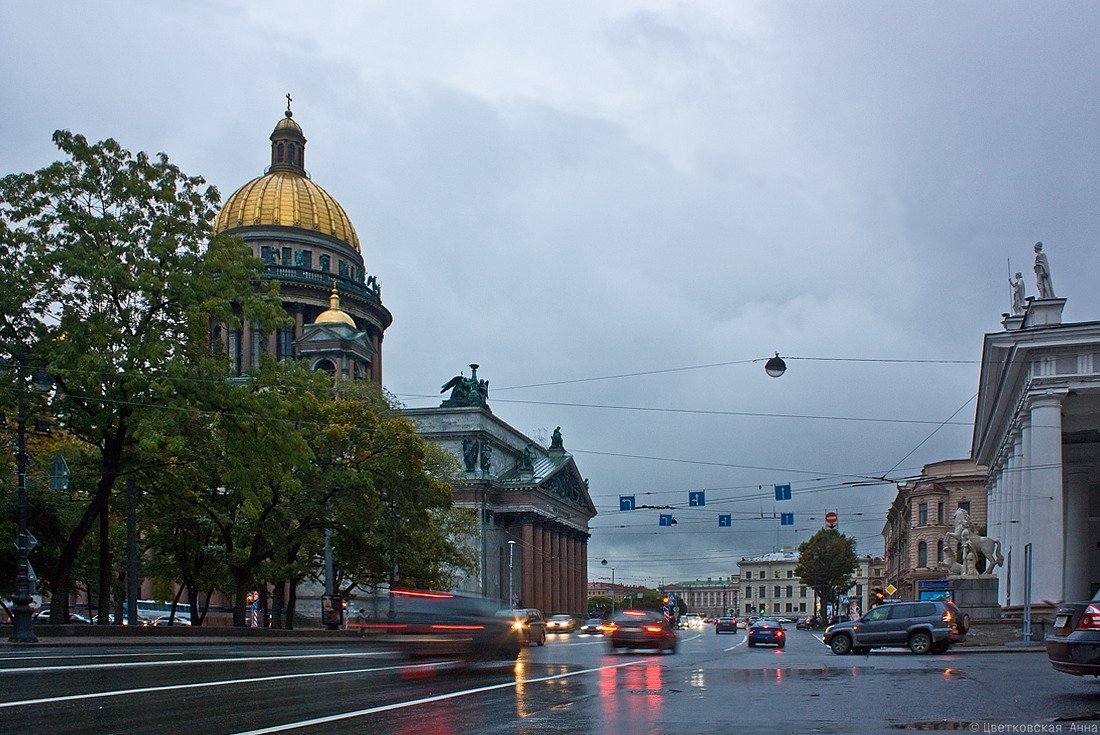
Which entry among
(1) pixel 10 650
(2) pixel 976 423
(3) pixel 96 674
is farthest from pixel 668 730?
(2) pixel 976 423

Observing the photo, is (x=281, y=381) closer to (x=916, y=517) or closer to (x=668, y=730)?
(x=668, y=730)

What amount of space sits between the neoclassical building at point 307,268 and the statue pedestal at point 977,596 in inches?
2538

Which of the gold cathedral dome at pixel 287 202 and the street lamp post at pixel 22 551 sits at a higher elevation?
the gold cathedral dome at pixel 287 202

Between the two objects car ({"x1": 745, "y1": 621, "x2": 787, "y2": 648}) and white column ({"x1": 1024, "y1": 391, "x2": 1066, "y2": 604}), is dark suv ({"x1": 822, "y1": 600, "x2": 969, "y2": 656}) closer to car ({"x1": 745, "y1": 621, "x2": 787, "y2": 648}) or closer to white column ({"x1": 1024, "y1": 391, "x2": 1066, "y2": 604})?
white column ({"x1": 1024, "y1": 391, "x2": 1066, "y2": 604})

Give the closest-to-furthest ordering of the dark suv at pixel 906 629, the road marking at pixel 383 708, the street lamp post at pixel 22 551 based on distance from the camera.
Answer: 1. the road marking at pixel 383 708
2. the street lamp post at pixel 22 551
3. the dark suv at pixel 906 629

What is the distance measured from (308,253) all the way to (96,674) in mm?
90744

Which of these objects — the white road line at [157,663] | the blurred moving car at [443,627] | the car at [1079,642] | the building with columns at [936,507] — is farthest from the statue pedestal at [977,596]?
the building with columns at [936,507]

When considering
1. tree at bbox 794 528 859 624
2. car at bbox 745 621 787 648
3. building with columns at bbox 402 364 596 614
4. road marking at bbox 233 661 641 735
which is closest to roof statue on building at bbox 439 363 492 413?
building with columns at bbox 402 364 596 614

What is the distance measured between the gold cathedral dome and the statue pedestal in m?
77.1

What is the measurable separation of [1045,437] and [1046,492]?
179 cm

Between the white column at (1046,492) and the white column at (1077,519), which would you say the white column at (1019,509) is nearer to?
the white column at (1046,492)

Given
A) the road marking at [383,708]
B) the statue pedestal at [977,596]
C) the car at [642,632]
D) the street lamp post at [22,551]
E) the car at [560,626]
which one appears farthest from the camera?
the car at [560,626]

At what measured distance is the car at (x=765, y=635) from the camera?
149ft

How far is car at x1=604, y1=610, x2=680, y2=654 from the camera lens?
35812 millimetres
